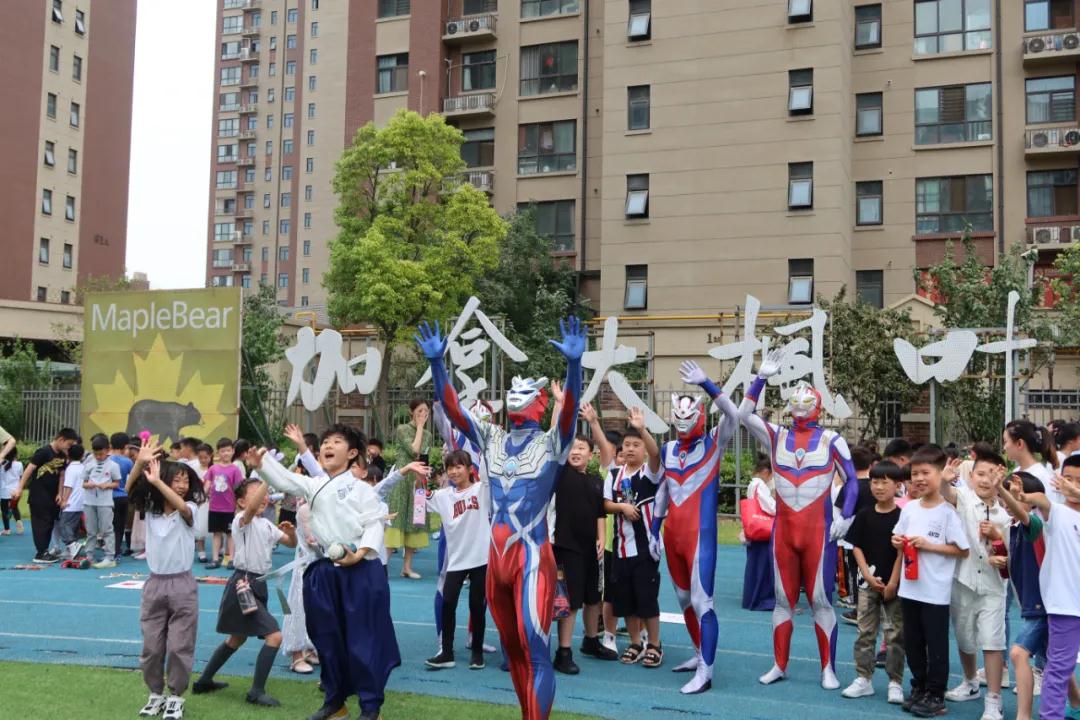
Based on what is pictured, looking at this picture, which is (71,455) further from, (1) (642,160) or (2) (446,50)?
(2) (446,50)

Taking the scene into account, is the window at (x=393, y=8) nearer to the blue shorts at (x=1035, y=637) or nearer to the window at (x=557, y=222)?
the window at (x=557, y=222)

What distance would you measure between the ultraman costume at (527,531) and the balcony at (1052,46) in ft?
92.0

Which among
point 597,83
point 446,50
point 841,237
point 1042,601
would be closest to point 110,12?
point 446,50

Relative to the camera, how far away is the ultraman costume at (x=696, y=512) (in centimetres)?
770

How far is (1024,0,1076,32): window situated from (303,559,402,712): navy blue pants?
30046 mm

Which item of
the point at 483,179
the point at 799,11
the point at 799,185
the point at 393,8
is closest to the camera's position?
the point at 799,11

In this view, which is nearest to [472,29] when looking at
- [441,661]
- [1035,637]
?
[441,661]

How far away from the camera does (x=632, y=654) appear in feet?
28.0

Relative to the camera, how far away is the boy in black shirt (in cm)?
741

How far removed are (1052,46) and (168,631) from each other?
98.7 ft

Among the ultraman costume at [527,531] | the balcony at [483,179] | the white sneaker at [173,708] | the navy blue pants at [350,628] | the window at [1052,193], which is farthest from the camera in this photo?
the balcony at [483,179]

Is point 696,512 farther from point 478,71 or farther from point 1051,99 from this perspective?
point 478,71

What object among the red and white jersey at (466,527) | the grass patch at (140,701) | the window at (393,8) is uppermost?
the window at (393,8)

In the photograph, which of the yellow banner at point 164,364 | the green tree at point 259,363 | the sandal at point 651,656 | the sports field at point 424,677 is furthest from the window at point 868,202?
the sandal at point 651,656
